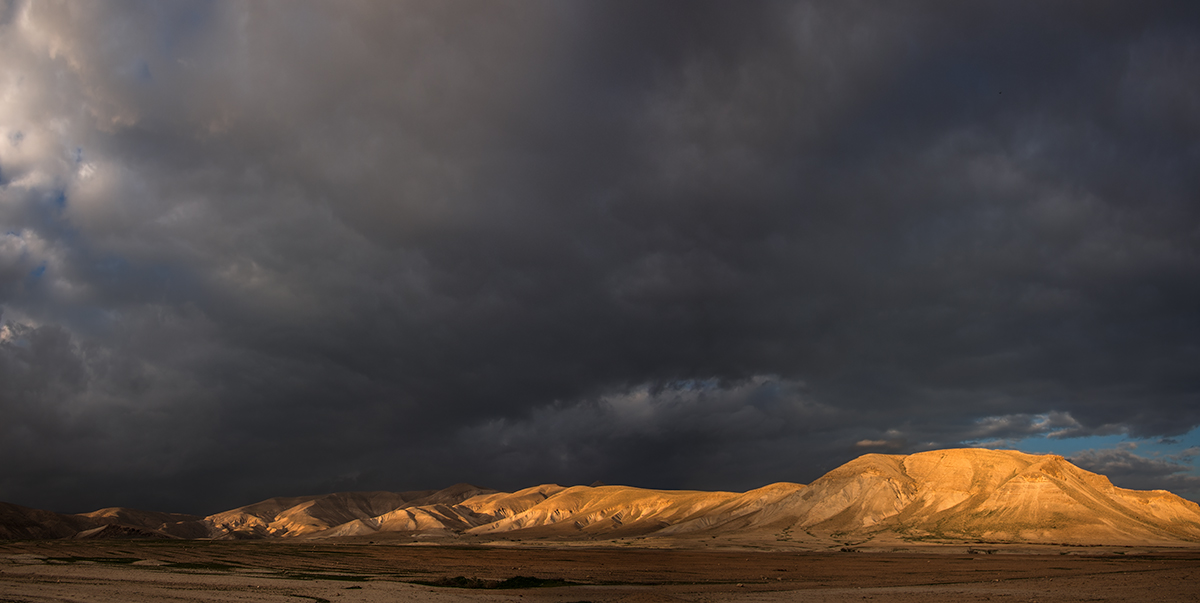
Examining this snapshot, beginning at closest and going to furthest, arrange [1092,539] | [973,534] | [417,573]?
[417,573], [1092,539], [973,534]

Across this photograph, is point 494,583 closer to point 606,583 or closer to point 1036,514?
point 606,583

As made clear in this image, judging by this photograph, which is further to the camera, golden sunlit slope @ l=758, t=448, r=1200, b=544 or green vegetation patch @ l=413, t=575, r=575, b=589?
golden sunlit slope @ l=758, t=448, r=1200, b=544

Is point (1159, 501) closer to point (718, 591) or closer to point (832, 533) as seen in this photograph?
point (832, 533)

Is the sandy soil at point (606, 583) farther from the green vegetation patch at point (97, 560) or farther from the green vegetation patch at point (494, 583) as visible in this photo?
the green vegetation patch at point (494, 583)

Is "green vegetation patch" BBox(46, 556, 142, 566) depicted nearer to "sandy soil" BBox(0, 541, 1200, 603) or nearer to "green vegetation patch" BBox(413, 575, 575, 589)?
"sandy soil" BBox(0, 541, 1200, 603)

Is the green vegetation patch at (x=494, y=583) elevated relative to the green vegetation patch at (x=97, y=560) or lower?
elevated

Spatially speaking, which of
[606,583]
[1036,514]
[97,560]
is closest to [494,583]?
[606,583]

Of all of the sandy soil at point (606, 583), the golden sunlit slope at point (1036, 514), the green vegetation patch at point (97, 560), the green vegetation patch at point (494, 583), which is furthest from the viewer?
the golden sunlit slope at point (1036, 514)

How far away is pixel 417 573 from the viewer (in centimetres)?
6606

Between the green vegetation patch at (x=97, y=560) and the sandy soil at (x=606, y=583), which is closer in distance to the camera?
the sandy soil at (x=606, y=583)

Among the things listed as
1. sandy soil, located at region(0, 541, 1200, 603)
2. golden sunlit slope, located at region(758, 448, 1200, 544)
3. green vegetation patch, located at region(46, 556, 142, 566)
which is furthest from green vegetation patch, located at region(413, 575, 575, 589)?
golden sunlit slope, located at region(758, 448, 1200, 544)

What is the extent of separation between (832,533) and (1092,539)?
57.3 meters

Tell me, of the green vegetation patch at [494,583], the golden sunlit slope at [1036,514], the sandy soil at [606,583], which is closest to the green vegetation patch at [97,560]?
the sandy soil at [606,583]

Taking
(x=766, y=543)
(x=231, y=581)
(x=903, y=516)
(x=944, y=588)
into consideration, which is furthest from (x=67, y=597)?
(x=903, y=516)
